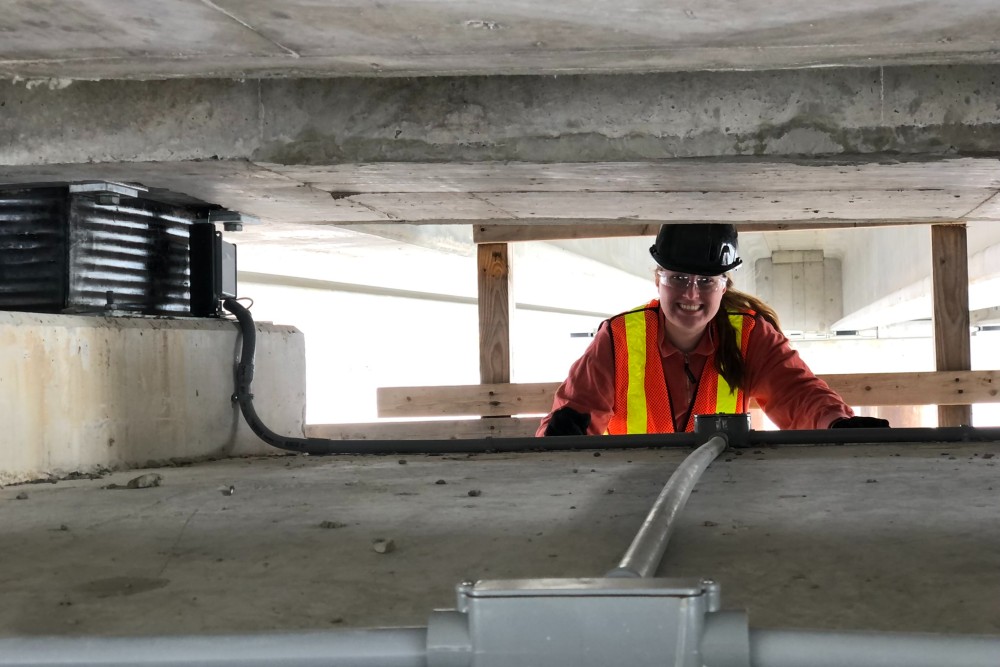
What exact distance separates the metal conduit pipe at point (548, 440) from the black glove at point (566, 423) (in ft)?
1.70

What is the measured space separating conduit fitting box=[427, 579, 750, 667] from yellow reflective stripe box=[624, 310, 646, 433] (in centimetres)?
309

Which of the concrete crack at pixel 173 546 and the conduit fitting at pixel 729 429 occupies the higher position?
the conduit fitting at pixel 729 429

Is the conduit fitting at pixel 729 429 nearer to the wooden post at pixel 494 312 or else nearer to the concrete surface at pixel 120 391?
the concrete surface at pixel 120 391

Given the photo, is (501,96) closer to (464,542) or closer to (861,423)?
(464,542)

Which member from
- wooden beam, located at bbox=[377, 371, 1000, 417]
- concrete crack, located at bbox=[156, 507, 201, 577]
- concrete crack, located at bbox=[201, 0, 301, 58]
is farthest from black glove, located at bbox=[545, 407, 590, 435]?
concrete crack, located at bbox=[201, 0, 301, 58]

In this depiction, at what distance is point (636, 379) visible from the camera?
Result: 4.15 meters

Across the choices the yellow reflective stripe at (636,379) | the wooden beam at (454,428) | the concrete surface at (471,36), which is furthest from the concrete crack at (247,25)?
the wooden beam at (454,428)

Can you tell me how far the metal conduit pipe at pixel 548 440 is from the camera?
3.29 metres

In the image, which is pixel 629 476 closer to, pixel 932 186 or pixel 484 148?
pixel 484 148

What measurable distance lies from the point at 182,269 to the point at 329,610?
2512 mm

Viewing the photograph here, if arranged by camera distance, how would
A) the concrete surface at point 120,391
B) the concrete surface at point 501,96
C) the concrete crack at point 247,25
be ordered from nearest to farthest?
1. the concrete crack at point 247,25
2. the concrete surface at point 501,96
3. the concrete surface at point 120,391

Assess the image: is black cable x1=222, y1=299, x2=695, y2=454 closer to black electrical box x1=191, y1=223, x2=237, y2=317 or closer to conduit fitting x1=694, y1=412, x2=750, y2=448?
conduit fitting x1=694, y1=412, x2=750, y2=448

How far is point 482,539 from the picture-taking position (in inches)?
70.3

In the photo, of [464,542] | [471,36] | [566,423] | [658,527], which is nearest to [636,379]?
[566,423]
